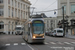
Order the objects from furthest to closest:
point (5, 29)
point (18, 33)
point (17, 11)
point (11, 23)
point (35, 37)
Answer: point (17, 11), point (11, 23), point (5, 29), point (18, 33), point (35, 37)

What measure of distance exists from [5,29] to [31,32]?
152ft

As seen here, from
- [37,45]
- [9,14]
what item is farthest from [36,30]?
[9,14]

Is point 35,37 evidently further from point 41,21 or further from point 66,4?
point 66,4

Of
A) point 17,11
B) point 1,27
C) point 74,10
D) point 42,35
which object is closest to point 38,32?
point 42,35

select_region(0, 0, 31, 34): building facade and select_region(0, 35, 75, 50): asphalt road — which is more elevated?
select_region(0, 0, 31, 34): building facade

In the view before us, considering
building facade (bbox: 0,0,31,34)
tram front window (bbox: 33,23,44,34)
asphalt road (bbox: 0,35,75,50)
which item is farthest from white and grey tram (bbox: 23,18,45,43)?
building facade (bbox: 0,0,31,34)

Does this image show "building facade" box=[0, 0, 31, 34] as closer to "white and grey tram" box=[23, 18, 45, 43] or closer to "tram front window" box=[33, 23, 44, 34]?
"white and grey tram" box=[23, 18, 45, 43]

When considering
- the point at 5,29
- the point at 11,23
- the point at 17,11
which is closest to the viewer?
the point at 5,29

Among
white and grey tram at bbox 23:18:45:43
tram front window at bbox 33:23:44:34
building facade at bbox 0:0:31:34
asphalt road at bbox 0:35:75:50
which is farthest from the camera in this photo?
building facade at bbox 0:0:31:34

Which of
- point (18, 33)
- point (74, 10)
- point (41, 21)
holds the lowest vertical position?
point (18, 33)

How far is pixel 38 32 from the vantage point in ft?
68.7

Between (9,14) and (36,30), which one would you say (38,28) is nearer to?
(36,30)

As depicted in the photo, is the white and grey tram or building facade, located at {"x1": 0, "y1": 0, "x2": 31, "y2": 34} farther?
building facade, located at {"x1": 0, "y1": 0, "x2": 31, "y2": 34}

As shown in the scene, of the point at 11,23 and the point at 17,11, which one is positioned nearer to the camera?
the point at 11,23
